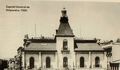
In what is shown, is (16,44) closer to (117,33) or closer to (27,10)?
(27,10)

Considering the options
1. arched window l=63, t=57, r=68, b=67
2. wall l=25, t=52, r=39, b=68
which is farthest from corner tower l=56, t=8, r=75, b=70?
wall l=25, t=52, r=39, b=68

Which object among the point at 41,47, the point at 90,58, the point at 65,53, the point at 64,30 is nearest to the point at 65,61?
the point at 65,53

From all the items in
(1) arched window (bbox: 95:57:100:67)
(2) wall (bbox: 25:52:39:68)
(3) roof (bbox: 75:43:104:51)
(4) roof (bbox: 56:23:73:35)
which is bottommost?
(1) arched window (bbox: 95:57:100:67)

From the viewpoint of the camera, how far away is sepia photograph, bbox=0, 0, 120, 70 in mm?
17188

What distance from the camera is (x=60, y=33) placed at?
2375 cm

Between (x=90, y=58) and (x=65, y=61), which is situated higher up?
(x=90, y=58)

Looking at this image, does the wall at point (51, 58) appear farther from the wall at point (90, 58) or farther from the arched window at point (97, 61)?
the arched window at point (97, 61)

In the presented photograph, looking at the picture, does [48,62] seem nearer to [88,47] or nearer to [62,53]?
[62,53]

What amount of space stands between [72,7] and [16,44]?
2912 millimetres

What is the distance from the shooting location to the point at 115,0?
673 inches

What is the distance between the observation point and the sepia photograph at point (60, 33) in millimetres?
17188

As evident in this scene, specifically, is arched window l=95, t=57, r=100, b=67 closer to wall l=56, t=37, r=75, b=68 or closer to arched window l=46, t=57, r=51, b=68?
wall l=56, t=37, r=75, b=68

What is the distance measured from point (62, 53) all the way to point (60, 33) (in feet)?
3.59

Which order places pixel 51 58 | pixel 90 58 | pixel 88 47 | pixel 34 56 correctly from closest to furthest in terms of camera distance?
pixel 34 56, pixel 51 58, pixel 90 58, pixel 88 47
